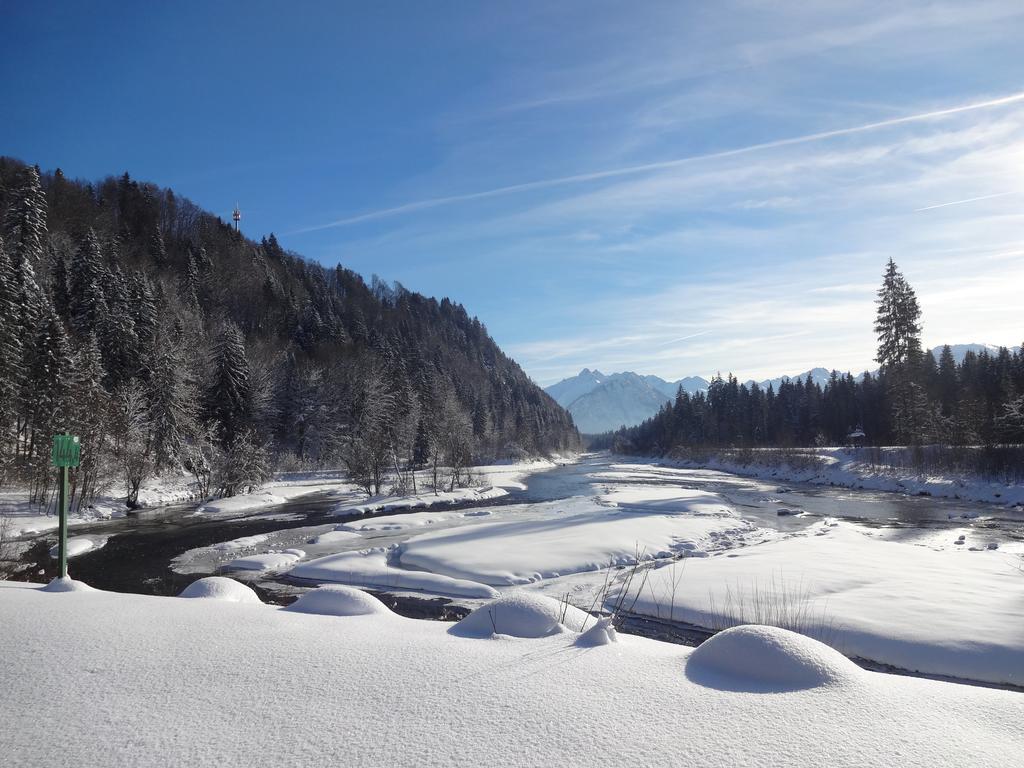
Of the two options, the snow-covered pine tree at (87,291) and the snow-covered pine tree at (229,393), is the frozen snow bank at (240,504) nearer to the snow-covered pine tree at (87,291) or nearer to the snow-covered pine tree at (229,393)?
the snow-covered pine tree at (229,393)

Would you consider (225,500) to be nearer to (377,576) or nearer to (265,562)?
(265,562)

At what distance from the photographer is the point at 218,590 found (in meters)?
7.26

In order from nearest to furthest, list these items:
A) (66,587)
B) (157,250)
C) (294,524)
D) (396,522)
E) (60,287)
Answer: (66,587) < (396,522) < (294,524) < (60,287) < (157,250)

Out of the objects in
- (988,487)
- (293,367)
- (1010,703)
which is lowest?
(988,487)

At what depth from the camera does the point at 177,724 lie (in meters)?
3.16

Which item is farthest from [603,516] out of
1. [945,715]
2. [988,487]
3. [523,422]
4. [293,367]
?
[523,422]

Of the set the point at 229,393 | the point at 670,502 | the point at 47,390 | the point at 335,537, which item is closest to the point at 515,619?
the point at 335,537

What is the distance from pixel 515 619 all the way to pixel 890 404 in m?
68.2

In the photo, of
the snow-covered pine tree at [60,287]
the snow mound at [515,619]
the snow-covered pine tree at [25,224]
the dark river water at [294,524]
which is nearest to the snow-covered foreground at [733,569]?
the dark river water at [294,524]

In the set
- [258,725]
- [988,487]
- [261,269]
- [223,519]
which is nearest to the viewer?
[258,725]

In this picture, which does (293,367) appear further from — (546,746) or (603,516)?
(546,746)

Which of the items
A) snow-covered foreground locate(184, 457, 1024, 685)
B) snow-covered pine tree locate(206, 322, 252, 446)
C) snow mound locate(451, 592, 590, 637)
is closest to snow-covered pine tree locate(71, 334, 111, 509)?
snow-covered foreground locate(184, 457, 1024, 685)

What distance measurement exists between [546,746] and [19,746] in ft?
9.41

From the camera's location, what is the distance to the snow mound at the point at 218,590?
7176 millimetres
